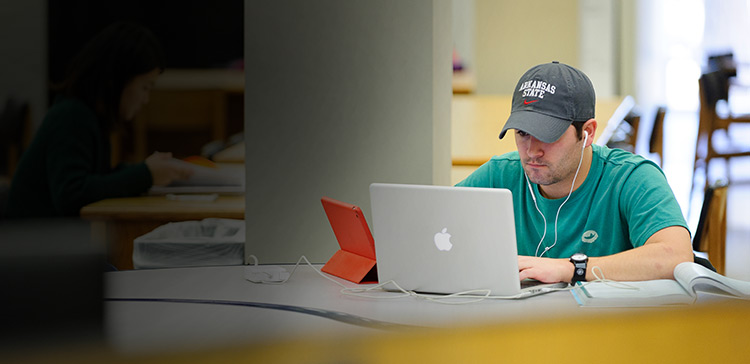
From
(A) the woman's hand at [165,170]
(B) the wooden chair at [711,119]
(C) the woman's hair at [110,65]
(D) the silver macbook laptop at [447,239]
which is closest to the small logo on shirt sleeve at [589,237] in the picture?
(D) the silver macbook laptop at [447,239]

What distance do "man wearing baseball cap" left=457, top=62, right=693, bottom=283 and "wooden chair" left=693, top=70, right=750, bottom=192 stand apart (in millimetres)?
3261

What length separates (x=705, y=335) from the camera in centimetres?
123

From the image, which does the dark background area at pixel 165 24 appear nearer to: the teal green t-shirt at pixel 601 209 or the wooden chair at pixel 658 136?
the teal green t-shirt at pixel 601 209

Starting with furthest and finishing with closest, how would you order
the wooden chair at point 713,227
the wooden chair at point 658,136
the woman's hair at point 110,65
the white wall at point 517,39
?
the white wall at point 517,39, the wooden chair at point 658,136, the woman's hair at point 110,65, the wooden chair at point 713,227

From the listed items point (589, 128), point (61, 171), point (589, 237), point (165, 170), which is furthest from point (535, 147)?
point (61, 171)

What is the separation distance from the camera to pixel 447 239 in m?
1.36

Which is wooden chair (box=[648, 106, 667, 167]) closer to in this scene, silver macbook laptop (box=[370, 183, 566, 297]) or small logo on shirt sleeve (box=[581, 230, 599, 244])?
small logo on shirt sleeve (box=[581, 230, 599, 244])

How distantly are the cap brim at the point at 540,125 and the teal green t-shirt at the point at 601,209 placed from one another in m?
0.21

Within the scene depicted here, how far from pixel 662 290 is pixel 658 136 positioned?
4.22 meters

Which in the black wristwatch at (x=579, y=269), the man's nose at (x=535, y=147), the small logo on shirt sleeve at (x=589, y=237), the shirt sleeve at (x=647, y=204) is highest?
the man's nose at (x=535, y=147)

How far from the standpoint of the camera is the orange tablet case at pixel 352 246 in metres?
1.59

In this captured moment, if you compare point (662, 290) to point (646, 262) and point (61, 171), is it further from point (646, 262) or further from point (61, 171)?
point (61, 171)

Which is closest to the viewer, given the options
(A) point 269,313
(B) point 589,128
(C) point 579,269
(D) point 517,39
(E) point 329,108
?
(A) point 269,313

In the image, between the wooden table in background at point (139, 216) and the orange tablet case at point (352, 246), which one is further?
the wooden table in background at point (139, 216)
